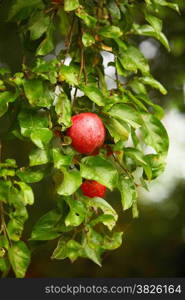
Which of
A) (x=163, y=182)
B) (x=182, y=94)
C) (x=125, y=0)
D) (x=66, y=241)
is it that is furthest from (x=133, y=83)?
(x=163, y=182)

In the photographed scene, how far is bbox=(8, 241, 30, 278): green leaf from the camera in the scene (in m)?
0.89

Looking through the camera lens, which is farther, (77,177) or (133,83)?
(133,83)

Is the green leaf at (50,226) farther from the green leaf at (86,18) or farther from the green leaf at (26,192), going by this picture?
the green leaf at (86,18)

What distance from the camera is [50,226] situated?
88cm

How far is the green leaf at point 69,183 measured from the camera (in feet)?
2.59

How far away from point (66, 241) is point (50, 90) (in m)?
0.28

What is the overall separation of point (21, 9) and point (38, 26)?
50mm

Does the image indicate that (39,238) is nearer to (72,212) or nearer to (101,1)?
(72,212)

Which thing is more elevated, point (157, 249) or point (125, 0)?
point (125, 0)

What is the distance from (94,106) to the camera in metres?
0.94

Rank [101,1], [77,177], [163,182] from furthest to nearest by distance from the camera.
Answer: [163,182], [101,1], [77,177]

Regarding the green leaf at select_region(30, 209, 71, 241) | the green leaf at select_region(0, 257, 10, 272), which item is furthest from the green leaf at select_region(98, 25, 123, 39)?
the green leaf at select_region(0, 257, 10, 272)

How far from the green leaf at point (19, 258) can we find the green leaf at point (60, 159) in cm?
Answer: 19

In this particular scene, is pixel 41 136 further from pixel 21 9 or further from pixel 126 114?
pixel 21 9
